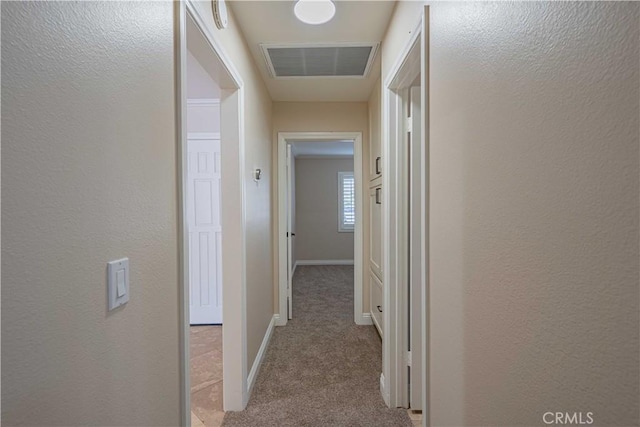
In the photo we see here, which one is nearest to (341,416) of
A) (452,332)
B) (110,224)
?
(452,332)

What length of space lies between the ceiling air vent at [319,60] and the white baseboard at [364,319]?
2372 millimetres

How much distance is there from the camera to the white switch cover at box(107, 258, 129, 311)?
2.44ft

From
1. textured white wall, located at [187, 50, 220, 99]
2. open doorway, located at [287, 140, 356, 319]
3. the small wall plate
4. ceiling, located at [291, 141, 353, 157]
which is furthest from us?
open doorway, located at [287, 140, 356, 319]

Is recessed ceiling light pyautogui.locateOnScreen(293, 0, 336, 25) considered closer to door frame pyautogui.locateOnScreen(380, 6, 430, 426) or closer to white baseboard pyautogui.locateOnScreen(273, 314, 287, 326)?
door frame pyautogui.locateOnScreen(380, 6, 430, 426)

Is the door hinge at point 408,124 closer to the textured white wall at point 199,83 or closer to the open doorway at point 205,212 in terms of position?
the textured white wall at point 199,83

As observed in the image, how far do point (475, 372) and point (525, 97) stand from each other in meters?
0.71

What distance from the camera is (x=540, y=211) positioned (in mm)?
626

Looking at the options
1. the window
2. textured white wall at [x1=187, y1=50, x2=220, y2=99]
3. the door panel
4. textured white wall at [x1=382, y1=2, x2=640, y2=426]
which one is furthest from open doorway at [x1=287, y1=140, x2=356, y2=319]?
textured white wall at [x1=382, y1=2, x2=640, y2=426]

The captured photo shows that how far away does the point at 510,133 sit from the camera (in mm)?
717

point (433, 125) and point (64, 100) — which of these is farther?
point (433, 125)

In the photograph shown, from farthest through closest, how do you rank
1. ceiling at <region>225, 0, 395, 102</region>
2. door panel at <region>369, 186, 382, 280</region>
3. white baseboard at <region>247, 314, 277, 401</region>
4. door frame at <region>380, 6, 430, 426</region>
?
1. door panel at <region>369, 186, 382, 280</region>
2. white baseboard at <region>247, 314, 277, 401</region>
3. door frame at <region>380, 6, 430, 426</region>
4. ceiling at <region>225, 0, 395, 102</region>

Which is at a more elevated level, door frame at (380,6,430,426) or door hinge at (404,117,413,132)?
door hinge at (404,117,413,132)

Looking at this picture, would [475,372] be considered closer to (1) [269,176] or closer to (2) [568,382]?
(2) [568,382]

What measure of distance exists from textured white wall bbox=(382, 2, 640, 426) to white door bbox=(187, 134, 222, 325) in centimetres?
278
